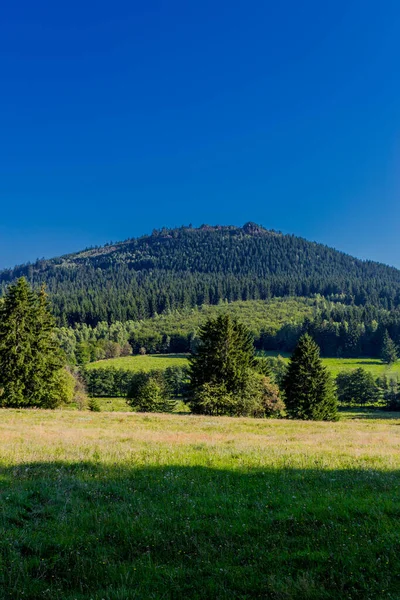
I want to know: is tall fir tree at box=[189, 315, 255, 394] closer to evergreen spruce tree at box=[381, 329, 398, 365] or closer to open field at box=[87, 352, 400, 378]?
open field at box=[87, 352, 400, 378]

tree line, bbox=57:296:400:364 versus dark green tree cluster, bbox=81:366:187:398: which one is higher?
tree line, bbox=57:296:400:364

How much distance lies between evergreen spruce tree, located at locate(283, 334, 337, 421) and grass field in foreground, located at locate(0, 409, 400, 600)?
44219 millimetres

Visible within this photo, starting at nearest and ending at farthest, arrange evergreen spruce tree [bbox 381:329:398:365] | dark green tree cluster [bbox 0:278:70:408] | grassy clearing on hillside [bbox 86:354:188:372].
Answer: dark green tree cluster [bbox 0:278:70:408] → grassy clearing on hillside [bbox 86:354:188:372] → evergreen spruce tree [bbox 381:329:398:365]

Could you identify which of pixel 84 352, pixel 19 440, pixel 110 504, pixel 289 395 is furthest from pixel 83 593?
pixel 84 352

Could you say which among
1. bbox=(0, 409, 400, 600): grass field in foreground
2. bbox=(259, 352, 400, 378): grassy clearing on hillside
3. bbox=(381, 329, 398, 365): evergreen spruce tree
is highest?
bbox=(0, 409, 400, 600): grass field in foreground

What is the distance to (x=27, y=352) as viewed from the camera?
39.0 meters

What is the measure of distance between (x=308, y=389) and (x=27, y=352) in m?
41.2

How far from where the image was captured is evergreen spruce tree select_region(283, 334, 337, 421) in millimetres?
53812

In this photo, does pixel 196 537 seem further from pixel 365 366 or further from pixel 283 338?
pixel 283 338

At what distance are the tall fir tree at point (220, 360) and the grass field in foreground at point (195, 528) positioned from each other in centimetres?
3666

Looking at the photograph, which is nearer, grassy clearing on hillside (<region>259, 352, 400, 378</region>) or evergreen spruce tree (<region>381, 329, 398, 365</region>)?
grassy clearing on hillside (<region>259, 352, 400, 378</region>)

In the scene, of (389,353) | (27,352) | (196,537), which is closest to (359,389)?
(389,353)

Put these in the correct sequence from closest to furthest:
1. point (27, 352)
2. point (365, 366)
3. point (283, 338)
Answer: point (27, 352) < point (365, 366) < point (283, 338)

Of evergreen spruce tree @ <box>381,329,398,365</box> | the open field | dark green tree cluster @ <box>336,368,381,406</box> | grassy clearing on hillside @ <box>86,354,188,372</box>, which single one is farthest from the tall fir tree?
evergreen spruce tree @ <box>381,329,398,365</box>
